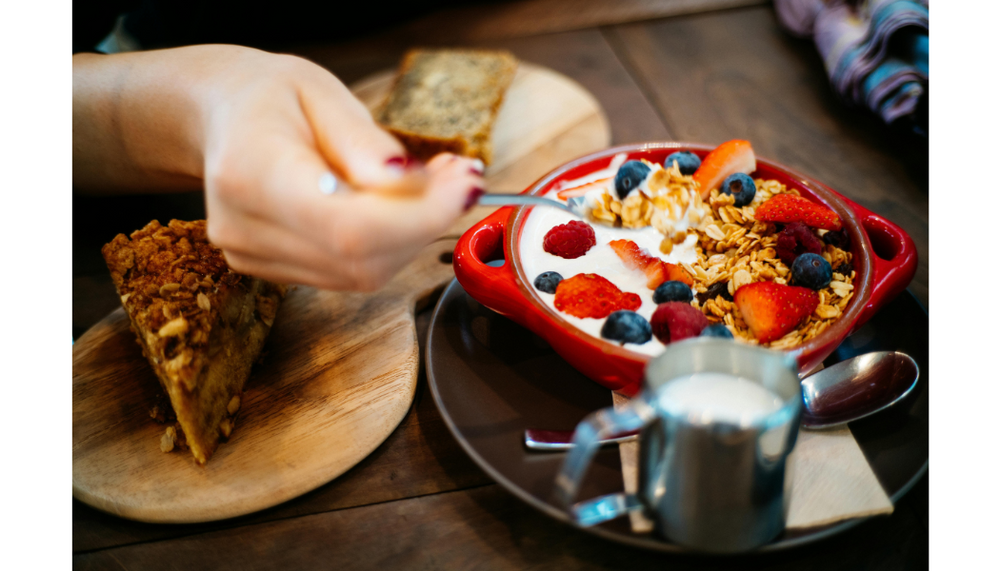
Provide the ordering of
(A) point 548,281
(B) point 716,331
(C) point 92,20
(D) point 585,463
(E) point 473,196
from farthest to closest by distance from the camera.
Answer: (C) point 92,20 < (A) point 548,281 < (B) point 716,331 < (E) point 473,196 < (D) point 585,463

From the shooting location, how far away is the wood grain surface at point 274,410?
902 mm

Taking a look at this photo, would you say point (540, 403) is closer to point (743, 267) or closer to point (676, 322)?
point (676, 322)

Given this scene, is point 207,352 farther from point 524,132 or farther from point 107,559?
point 524,132

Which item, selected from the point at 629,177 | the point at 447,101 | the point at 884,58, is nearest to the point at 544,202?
the point at 629,177

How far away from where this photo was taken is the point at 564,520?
78cm

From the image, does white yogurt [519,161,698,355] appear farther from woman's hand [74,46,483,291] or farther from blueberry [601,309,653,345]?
woman's hand [74,46,483,291]

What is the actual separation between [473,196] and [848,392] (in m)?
0.60

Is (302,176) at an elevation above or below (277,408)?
above

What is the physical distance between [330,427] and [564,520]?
1.28 ft

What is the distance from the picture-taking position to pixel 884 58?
1539 millimetres

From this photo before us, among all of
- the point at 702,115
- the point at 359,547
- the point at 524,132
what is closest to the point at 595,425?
the point at 359,547

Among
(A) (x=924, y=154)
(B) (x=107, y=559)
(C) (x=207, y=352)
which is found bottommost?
(B) (x=107, y=559)

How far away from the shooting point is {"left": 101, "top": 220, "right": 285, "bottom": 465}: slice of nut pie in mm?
928

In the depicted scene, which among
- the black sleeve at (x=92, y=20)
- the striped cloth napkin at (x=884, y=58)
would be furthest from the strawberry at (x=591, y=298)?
the black sleeve at (x=92, y=20)
